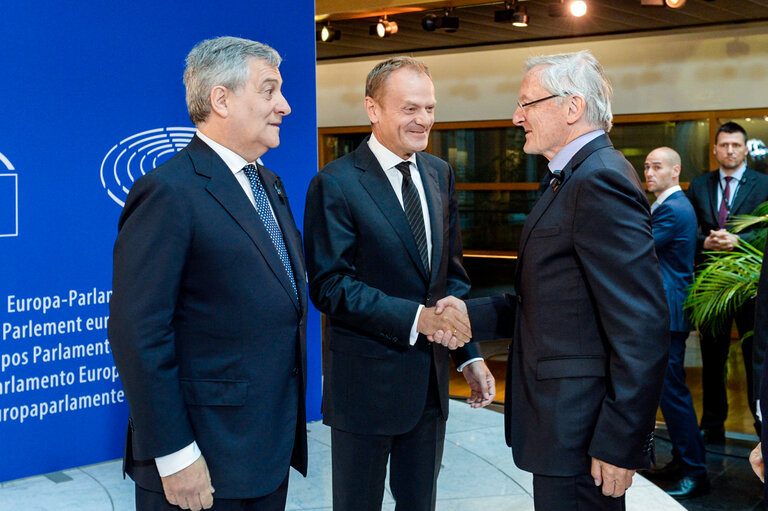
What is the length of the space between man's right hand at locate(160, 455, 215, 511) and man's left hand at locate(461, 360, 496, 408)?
3.67 ft

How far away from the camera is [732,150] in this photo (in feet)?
19.2

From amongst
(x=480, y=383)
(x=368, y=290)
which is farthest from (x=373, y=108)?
(x=480, y=383)

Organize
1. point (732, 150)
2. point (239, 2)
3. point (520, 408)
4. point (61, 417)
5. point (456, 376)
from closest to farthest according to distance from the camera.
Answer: point (520, 408) < point (61, 417) < point (239, 2) < point (732, 150) < point (456, 376)

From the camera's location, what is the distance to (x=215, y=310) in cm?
191

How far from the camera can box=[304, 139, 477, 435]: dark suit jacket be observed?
7.95 ft

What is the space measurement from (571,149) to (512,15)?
19.9 ft

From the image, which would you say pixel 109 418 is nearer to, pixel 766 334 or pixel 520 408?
pixel 520 408

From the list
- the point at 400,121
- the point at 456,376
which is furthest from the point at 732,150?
the point at 400,121

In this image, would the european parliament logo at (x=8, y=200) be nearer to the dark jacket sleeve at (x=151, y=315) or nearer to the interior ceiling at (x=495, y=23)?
the dark jacket sleeve at (x=151, y=315)

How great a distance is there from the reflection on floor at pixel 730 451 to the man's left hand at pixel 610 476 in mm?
2463

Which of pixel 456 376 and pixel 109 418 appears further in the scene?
pixel 456 376

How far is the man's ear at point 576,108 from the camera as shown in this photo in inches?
84.8

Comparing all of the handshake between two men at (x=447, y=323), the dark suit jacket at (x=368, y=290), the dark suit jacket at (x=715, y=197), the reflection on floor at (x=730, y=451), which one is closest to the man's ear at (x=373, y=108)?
the dark suit jacket at (x=368, y=290)

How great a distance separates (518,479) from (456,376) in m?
3.63
